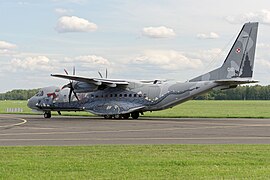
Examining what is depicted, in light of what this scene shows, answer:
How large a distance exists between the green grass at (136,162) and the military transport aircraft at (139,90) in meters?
25.3

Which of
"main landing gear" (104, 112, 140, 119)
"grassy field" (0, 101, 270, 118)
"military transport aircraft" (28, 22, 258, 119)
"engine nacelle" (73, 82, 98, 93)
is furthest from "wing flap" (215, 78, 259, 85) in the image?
"engine nacelle" (73, 82, 98, 93)

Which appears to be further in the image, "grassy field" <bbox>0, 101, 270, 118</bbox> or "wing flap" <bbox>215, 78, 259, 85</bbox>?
"grassy field" <bbox>0, 101, 270, 118</bbox>

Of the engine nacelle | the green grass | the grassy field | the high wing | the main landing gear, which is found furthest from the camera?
the grassy field

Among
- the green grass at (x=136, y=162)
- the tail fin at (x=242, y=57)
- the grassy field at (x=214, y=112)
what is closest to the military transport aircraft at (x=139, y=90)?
the tail fin at (x=242, y=57)

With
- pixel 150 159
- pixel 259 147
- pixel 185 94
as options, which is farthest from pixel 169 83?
pixel 150 159

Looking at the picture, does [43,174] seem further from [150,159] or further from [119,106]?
[119,106]

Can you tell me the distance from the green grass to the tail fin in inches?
987

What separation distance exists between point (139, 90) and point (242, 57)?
9.99m

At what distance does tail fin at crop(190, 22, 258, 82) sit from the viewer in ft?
145

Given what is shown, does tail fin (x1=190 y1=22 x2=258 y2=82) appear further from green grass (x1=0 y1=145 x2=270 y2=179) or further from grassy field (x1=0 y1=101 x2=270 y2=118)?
green grass (x1=0 y1=145 x2=270 y2=179)

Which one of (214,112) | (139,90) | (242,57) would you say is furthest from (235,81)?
(214,112)

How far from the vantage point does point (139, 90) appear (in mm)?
48938

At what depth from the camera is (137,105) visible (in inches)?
1912

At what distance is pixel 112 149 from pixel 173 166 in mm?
5077
